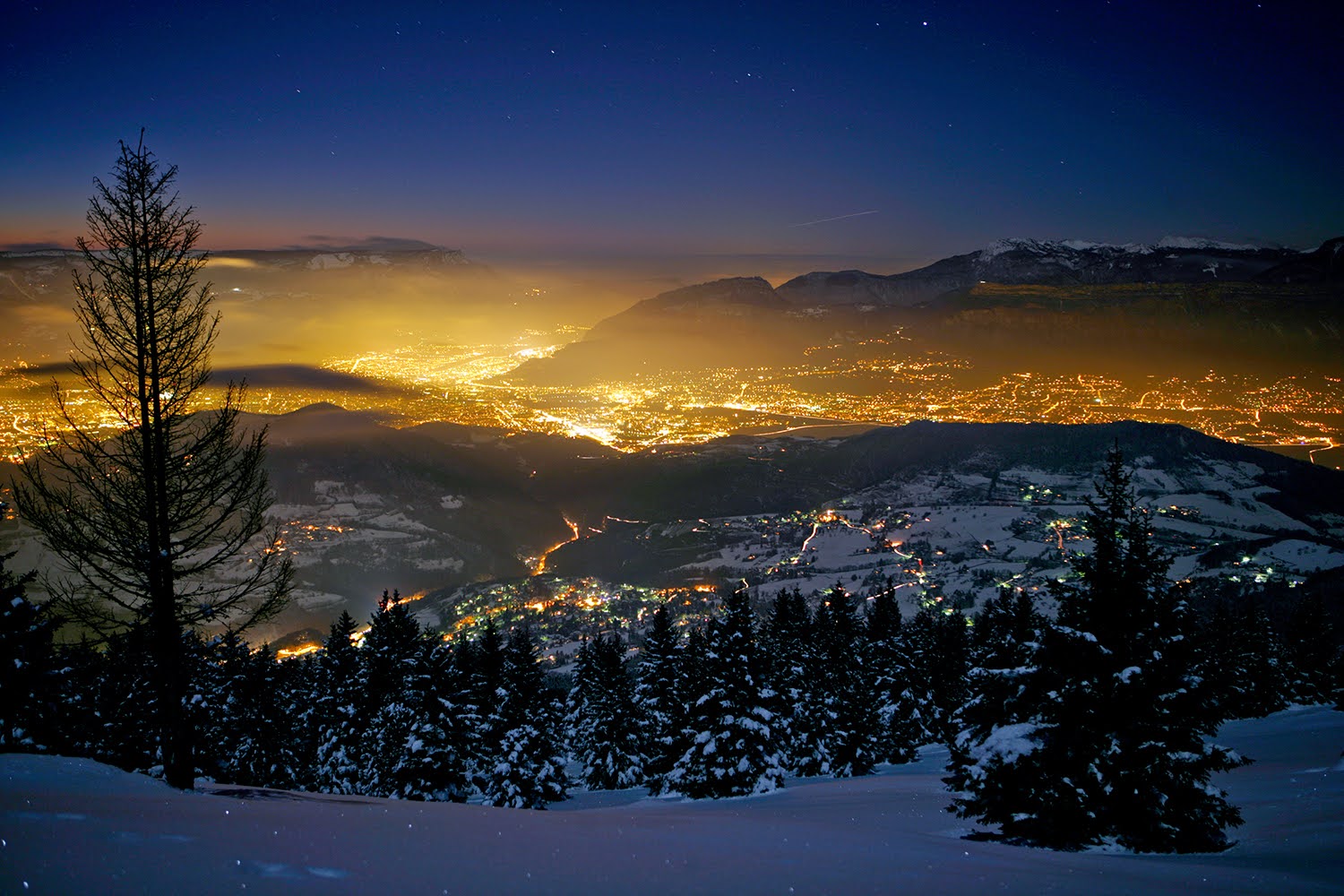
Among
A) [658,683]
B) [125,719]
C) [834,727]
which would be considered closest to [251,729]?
[125,719]

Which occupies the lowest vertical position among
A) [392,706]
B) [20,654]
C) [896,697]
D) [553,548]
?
[553,548]

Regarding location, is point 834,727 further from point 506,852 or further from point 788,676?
point 506,852

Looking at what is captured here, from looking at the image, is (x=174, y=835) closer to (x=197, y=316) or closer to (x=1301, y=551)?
(x=197, y=316)

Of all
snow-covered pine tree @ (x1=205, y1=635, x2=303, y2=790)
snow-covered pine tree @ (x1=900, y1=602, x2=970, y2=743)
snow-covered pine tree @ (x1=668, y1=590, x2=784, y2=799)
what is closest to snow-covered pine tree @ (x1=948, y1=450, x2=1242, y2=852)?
snow-covered pine tree @ (x1=668, y1=590, x2=784, y2=799)

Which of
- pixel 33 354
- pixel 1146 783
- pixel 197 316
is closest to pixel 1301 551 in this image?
pixel 1146 783

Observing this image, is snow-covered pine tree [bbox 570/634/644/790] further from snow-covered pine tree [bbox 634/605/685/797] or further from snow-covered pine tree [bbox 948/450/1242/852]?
snow-covered pine tree [bbox 948/450/1242/852]

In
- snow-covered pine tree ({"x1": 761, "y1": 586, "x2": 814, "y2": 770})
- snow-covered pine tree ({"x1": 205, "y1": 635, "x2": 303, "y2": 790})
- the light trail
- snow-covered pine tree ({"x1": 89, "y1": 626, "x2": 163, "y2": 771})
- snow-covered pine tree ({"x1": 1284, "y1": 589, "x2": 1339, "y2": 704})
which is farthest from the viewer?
the light trail

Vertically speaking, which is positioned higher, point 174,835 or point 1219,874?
point 174,835
